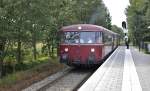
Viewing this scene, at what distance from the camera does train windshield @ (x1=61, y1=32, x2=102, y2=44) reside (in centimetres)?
2522

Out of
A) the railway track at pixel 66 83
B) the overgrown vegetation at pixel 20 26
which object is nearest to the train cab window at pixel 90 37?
the overgrown vegetation at pixel 20 26

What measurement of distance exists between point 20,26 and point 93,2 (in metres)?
41.4

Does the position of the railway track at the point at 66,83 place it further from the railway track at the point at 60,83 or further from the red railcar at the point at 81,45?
the red railcar at the point at 81,45

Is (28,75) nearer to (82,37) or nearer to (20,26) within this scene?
(20,26)

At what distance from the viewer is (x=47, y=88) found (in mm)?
17828

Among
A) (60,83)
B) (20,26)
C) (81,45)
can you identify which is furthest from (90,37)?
(60,83)

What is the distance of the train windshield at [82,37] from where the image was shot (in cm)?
2522

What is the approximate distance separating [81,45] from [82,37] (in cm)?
60

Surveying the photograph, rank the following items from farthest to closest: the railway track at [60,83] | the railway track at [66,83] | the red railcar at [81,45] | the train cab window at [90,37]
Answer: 1. the train cab window at [90,37]
2. the red railcar at [81,45]
3. the railway track at [66,83]
4. the railway track at [60,83]

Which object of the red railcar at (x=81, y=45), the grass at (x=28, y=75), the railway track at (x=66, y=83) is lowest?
the railway track at (x=66, y=83)

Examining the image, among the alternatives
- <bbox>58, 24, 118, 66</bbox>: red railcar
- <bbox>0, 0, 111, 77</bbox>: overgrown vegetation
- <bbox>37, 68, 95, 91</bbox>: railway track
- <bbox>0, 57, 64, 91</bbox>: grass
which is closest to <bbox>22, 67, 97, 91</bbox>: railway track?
<bbox>37, 68, 95, 91</bbox>: railway track

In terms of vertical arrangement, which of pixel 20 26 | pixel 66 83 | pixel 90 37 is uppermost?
pixel 20 26

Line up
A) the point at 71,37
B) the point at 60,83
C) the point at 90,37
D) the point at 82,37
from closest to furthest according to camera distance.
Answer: the point at 60,83 < the point at 90,37 < the point at 82,37 < the point at 71,37

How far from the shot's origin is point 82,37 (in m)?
25.4
